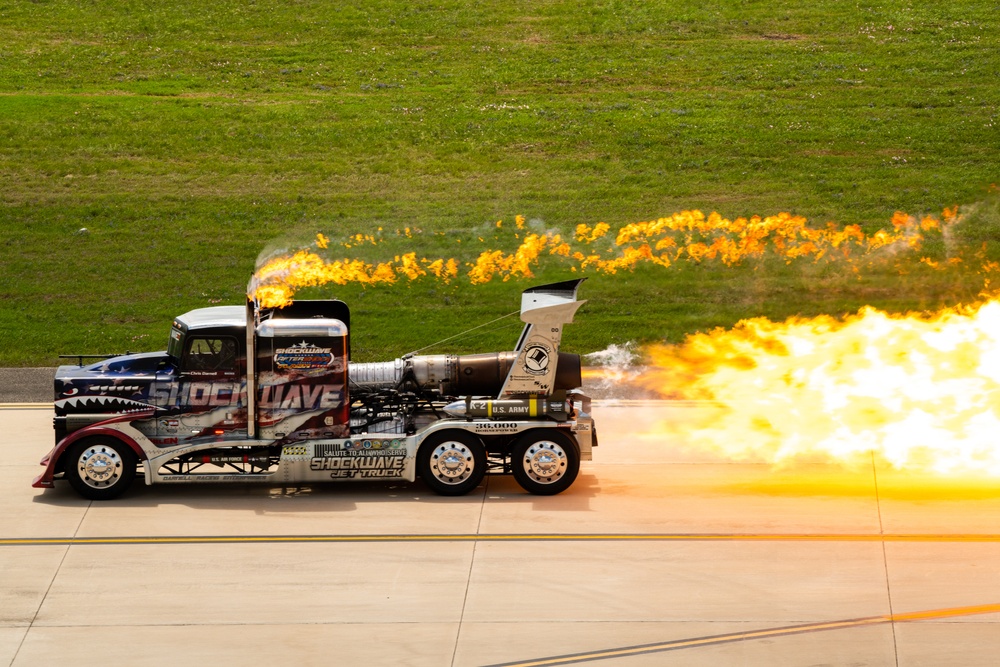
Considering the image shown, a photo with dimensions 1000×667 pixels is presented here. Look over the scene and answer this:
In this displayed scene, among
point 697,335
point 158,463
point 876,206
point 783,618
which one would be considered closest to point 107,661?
point 158,463

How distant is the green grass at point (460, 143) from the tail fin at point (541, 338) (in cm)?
1041

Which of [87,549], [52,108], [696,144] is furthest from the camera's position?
[52,108]

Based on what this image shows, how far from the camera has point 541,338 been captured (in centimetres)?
1880

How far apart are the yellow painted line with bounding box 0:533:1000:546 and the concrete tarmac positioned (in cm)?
4

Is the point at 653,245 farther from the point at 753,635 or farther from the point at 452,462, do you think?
the point at 753,635

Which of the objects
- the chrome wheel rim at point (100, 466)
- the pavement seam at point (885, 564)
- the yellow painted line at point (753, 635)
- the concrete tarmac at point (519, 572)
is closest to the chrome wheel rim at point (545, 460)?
the concrete tarmac at point (519, 572)

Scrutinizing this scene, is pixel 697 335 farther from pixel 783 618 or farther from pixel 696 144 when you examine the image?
pixel 783 618

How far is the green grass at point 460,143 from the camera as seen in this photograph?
31344 mm

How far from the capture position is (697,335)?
29.2 metres

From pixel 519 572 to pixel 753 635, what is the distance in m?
3.15

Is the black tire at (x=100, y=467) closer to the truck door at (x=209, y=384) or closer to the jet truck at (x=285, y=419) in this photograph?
the jet truck at (x=285, y=419)

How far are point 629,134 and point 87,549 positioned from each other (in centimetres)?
2512

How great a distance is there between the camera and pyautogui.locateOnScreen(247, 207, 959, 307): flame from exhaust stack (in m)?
32.0

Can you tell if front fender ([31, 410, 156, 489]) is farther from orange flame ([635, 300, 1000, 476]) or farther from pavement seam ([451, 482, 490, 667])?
orange flame ([635, 300, 1000, 476])
